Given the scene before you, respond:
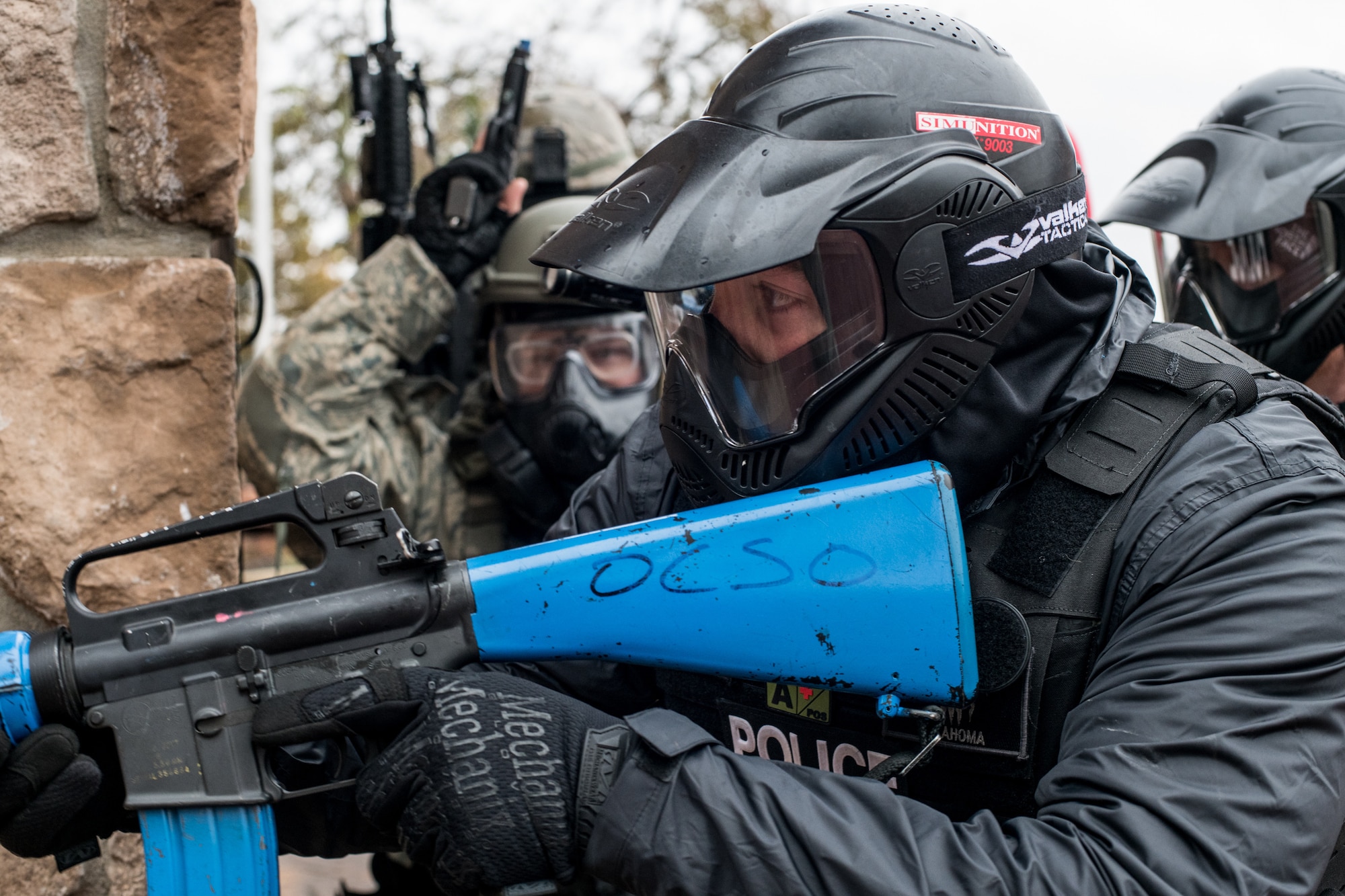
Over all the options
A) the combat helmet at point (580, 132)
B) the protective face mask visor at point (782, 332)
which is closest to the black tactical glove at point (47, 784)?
the protective face mask visor at point (782, 332)

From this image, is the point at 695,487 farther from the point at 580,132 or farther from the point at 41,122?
the point at 580,132

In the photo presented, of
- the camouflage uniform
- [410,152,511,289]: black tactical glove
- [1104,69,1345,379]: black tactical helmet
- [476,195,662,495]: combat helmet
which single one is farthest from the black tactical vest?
[410,152,511,289]: black tactical glove

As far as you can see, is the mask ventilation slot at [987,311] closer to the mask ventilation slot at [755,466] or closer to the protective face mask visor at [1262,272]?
the mask ventilation slot at [755,466]

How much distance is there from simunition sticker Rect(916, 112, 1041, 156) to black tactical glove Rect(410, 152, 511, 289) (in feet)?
8.78

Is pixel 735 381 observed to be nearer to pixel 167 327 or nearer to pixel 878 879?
pixel 878 879

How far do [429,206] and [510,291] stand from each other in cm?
47

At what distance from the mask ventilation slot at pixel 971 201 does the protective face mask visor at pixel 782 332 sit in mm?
121

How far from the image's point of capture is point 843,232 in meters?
1.49

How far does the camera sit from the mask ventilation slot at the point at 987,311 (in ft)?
4.94

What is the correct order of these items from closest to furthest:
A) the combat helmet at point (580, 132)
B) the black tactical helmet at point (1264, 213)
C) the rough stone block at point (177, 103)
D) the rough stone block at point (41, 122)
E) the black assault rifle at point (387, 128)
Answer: the rough stone block at point (41, 122) < the rough stone block at point (177, 103) < the black tactical helmet at point (1264, 213) < the black assault rifle at point (387, 128) < the combat helmet at point (580, 132)

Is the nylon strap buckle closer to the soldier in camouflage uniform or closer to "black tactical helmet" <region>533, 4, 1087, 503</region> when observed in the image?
"black tactical helmet" <region>533, 4, 1087, 503</region>

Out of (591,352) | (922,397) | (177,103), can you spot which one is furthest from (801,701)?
(591,352)

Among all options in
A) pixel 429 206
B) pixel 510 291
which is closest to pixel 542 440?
pixel 510 291

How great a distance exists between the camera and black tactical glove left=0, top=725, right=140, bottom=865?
1.40 meters
